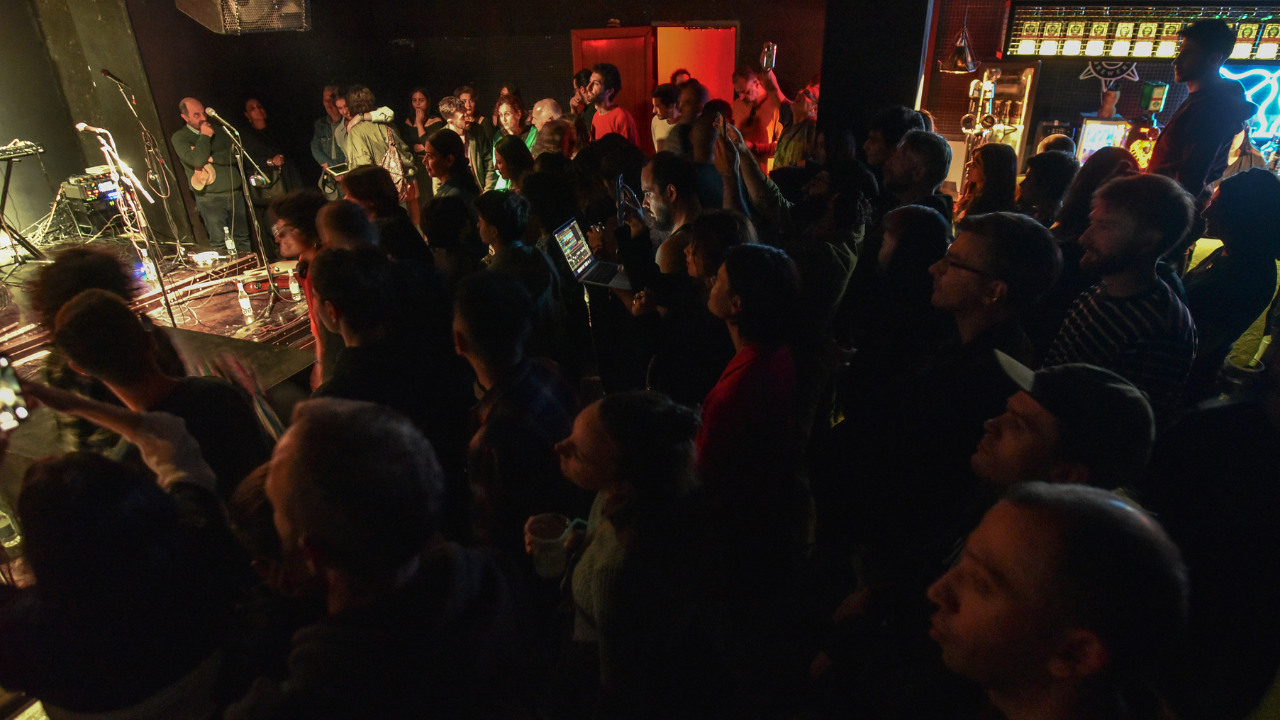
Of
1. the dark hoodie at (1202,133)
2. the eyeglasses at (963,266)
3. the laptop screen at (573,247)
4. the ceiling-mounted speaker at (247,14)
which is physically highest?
the ceiling-mounted speaker at (247,14)

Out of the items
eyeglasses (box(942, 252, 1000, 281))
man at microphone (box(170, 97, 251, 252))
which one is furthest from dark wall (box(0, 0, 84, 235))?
eyeglasses (box(942, 252, 1000, 281))

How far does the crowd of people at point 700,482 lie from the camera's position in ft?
3.55

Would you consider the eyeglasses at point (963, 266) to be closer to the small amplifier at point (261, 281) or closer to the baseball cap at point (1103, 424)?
the baseball cap at point (1103, 424)

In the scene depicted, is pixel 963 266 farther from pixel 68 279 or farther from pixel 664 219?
pixel 68 279

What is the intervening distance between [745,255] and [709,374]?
0.69 m

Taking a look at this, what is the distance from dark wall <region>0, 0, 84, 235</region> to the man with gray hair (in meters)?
9.86

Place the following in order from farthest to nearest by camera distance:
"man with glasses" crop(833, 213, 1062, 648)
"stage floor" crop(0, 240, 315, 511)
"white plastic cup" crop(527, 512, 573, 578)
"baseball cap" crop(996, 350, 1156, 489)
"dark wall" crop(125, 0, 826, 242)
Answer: "dark wall" crop(125, 0, 826, 242), "stage floor" crop(0, 240, 315, 511), "man with glasses" crop(833, 213, 1062, 648), "white plastic cup" crop(527, 512, 573, 578), "baseball cap" crop(996, 350, 1156, 489)

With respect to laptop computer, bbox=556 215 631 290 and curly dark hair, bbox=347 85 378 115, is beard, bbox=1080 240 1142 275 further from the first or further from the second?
curly dark hair, bbox=347 85 378 115

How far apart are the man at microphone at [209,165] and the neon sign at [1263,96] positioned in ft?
34.2

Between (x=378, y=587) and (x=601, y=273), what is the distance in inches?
92.6

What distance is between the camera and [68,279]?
230 cm

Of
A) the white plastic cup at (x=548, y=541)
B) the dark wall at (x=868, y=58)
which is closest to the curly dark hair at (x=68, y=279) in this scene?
the white plastic cup at (x=548, y=541)

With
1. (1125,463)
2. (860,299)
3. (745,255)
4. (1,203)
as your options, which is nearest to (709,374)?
(745,255)

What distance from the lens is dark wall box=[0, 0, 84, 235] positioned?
752cm
